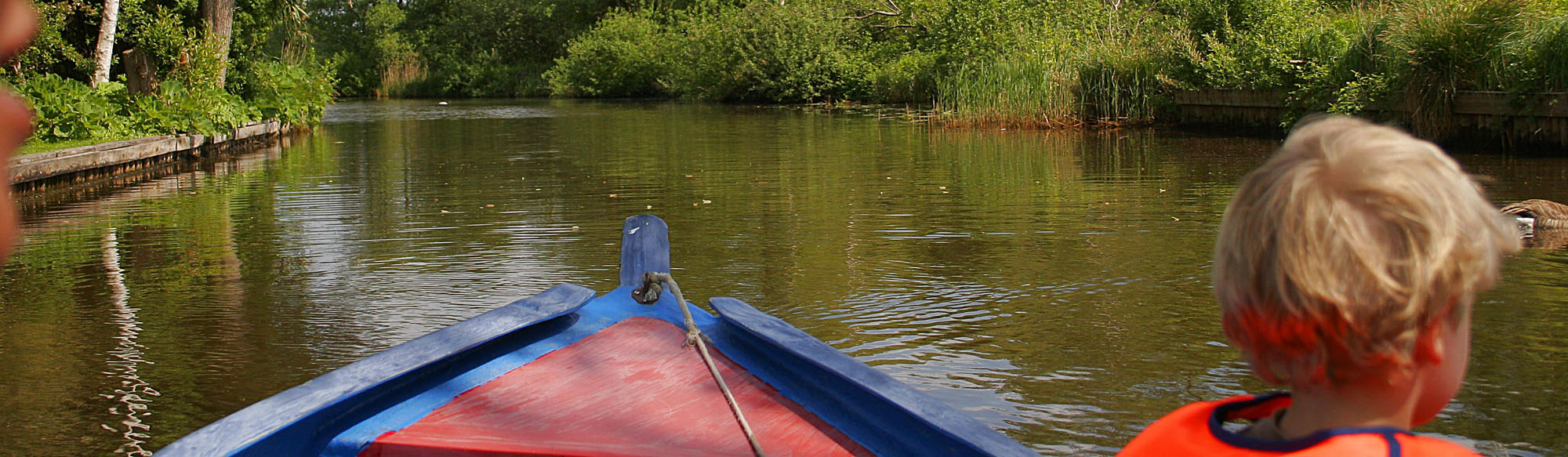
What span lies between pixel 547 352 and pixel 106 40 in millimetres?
15383

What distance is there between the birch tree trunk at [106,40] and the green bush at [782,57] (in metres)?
19.5

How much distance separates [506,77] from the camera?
5616cm

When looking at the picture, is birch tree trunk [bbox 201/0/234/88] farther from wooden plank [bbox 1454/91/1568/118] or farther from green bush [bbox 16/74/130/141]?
wooden plank [bbox 1454/91/1568/118]

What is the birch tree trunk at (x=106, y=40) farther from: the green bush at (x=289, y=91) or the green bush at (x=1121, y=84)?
the green bush at (x=1121, y=84)

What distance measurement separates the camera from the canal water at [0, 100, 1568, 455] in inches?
167

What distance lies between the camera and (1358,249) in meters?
1.12

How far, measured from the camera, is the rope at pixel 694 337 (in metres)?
2.83

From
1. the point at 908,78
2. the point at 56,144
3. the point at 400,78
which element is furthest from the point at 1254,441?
the point at 400,78

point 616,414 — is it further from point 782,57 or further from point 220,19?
point 782,57

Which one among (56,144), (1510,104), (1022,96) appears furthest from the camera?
(1022,96)

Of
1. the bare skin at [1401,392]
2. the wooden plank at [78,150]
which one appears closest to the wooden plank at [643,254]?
the bare skin at [1401,392]

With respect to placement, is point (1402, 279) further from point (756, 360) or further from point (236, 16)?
point (236, 16)

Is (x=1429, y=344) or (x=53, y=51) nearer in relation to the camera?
(x=1429, y=344)

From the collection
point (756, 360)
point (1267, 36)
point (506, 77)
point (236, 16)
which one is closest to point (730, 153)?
point (1267, 36)
